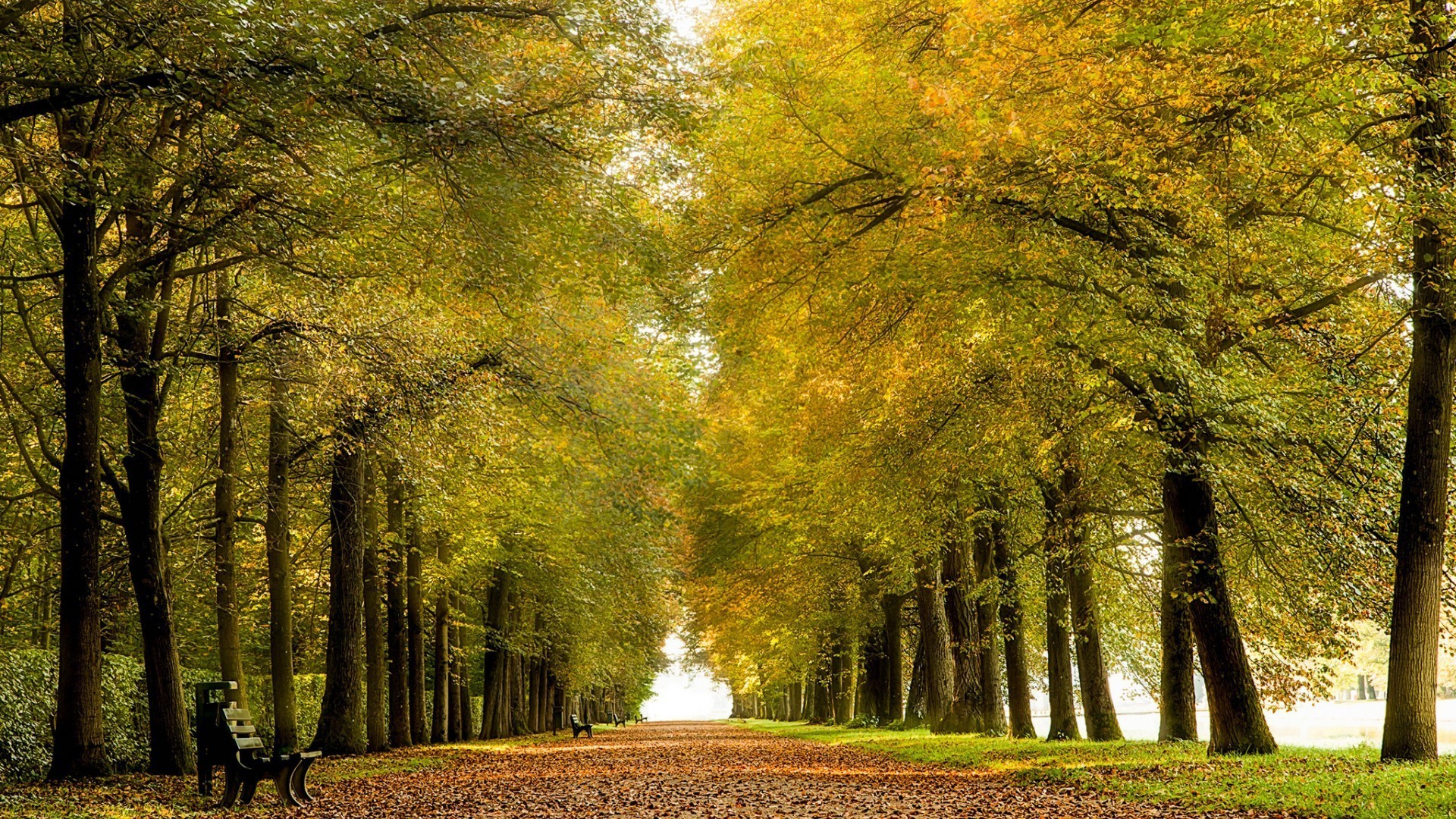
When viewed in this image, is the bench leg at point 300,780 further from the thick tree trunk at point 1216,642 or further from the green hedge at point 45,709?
the thick tree trunk at point 1216,642

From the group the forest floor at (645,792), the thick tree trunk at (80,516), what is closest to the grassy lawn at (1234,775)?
the forest floor at (645,792)

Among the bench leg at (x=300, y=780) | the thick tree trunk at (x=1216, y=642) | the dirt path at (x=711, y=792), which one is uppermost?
the thick tree trunk at (x=1216, y=642)

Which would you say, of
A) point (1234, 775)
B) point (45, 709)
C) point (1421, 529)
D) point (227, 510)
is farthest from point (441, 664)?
point (1421, 529)

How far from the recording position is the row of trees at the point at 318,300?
30.9 ft

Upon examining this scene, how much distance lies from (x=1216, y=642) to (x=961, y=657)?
11.1m

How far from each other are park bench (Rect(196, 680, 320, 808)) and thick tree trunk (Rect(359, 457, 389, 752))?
8.54m

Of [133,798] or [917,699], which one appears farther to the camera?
[917,699]

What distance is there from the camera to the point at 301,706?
26.4 metres

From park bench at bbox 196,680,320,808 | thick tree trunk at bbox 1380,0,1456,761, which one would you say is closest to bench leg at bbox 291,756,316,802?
park bench at bbox 196,680,320,808

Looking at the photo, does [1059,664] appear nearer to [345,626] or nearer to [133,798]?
[345,626]

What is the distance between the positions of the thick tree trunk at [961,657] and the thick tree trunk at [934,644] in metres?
0.33

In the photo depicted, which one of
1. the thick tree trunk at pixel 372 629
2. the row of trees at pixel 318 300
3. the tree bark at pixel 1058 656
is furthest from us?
the thick tree trunk at pixel 372 629

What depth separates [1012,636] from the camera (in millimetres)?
21859

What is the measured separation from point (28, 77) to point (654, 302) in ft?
25.7
